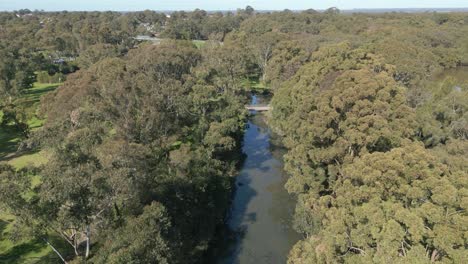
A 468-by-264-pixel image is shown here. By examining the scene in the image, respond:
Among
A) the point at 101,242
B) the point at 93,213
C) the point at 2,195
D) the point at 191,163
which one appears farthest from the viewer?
the point at 191,163

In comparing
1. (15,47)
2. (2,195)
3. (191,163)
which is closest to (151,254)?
(2,195)

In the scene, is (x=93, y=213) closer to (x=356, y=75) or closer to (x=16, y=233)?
(x=16, y=233)

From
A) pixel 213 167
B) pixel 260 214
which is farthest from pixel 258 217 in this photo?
pixel 213 167

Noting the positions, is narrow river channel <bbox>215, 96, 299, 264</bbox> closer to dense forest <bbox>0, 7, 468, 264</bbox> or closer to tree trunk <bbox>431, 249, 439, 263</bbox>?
dense forest <bbox>0, 7, 468, 264</bbox>

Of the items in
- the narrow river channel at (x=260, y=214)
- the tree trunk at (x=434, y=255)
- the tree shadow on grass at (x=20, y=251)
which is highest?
the tree trunk at (x=434, y=255)

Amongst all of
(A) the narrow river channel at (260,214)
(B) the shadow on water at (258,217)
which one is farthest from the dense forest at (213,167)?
(A) the narrow river channel at (260,214)

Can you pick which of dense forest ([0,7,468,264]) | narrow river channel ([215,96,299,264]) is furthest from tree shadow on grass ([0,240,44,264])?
narrow river channel ([215,96,299,264])

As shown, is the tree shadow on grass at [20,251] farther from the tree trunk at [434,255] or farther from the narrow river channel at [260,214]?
the tree trunk at [434,255]
